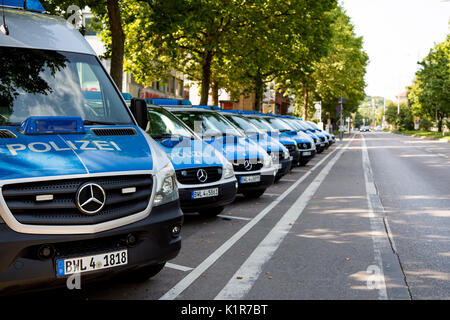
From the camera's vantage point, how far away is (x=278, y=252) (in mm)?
6020

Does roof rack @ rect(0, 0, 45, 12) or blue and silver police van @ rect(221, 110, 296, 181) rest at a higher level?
roof rack @ rect(0, 0, 45, 12)

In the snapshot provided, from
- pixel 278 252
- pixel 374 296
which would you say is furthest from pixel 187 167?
pixel 374 296

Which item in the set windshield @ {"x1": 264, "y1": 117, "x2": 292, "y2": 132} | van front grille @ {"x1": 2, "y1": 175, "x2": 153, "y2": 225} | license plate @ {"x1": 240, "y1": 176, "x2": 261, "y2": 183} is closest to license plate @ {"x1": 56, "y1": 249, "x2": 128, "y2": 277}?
van front grille @ {"x1": 2, "y1": 175, "x2": 153, "y2": 225}

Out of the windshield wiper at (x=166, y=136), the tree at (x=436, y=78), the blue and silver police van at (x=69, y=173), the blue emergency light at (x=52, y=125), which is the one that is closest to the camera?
the blue and silver police van at (x=69, y=173)

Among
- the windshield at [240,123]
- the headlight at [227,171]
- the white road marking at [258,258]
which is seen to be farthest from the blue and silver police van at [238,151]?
the windshield at [240,123]

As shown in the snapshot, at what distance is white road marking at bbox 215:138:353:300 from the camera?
459 centimetres

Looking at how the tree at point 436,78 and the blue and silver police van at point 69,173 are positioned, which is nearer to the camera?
the blue and silver police van at point 69,173

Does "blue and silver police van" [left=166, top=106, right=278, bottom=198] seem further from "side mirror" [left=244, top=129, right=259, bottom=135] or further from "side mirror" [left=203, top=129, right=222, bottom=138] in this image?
"side mirror" [left=244, top=129, right=259, bottom=135]

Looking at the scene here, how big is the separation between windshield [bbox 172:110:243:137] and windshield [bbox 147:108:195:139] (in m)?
0.89

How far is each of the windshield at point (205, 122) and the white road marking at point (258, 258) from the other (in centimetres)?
219

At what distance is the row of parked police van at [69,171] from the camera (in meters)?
A: 3.56

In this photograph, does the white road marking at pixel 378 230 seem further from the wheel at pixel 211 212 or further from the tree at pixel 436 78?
the tree at pixel 436 78

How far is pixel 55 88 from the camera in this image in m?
4.83

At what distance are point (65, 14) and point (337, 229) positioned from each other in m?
10.7
